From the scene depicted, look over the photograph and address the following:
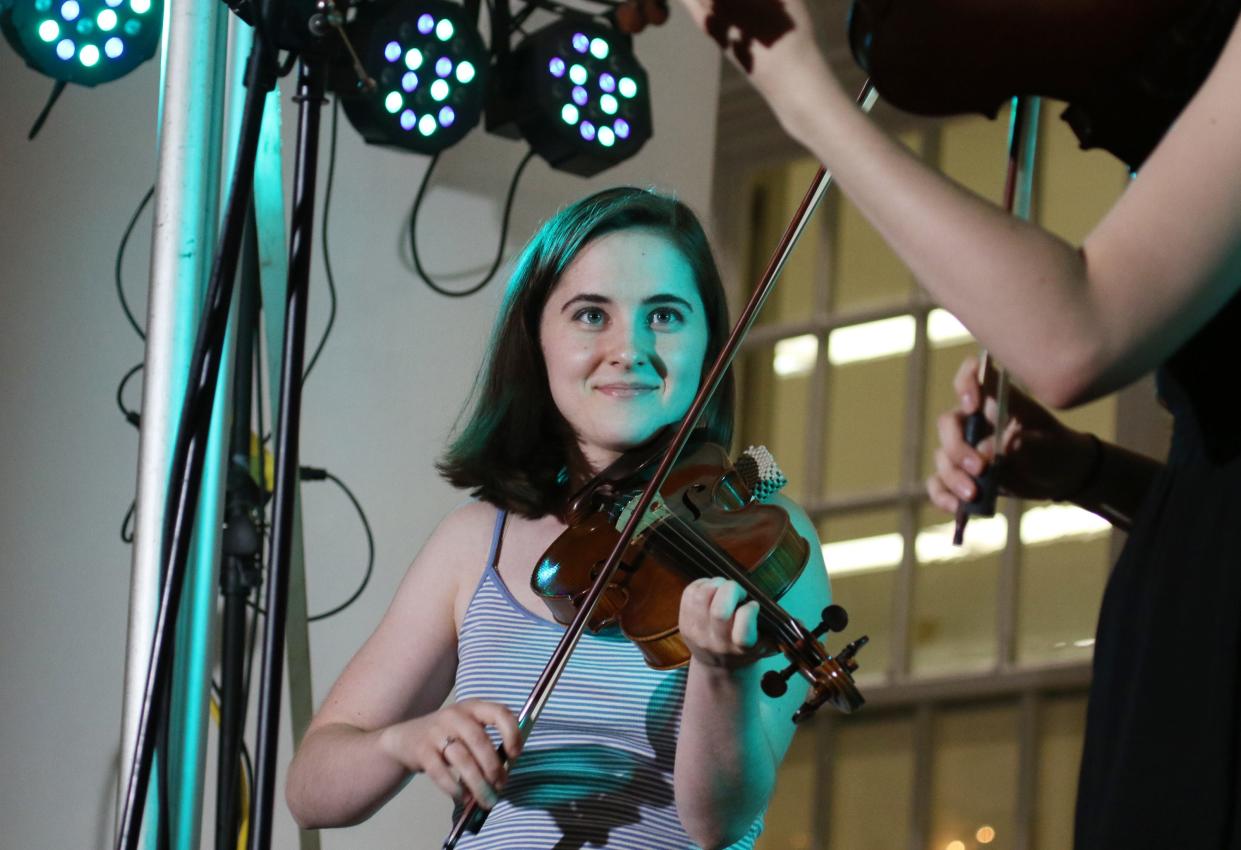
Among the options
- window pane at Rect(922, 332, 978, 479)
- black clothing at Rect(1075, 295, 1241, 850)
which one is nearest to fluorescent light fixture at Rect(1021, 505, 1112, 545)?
window pane at Rect(922, 332, 978, 479)

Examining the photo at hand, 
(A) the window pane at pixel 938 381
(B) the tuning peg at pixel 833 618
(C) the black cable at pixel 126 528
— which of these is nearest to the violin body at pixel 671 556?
(B) the tuning peg at pixel 833 618

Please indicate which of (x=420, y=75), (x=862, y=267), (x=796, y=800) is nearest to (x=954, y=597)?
(x=796, y=800)

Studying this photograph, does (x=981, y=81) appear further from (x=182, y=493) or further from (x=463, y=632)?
(x=463, y=632)

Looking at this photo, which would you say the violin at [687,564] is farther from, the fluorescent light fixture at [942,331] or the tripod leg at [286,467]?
the fluorescent light fixture at [942,331]

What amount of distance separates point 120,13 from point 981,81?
4.79ft

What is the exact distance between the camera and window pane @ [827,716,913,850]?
13.1 feet

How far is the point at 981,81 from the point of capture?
1.02 meters

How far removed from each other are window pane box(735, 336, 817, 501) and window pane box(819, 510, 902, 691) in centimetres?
17

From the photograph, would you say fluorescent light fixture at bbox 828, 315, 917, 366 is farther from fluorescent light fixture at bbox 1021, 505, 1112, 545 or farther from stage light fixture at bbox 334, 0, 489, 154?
stage light fixture at bbox 334, 0, 489, 154

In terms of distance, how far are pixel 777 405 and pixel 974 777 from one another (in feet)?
3.58

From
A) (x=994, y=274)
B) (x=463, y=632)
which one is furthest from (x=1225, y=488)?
(x=463, y=632)

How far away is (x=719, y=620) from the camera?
141 cm

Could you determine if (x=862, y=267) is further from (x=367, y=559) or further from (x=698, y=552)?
(x=698, y=552)

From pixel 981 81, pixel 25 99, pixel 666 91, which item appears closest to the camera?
pixel 981 81
